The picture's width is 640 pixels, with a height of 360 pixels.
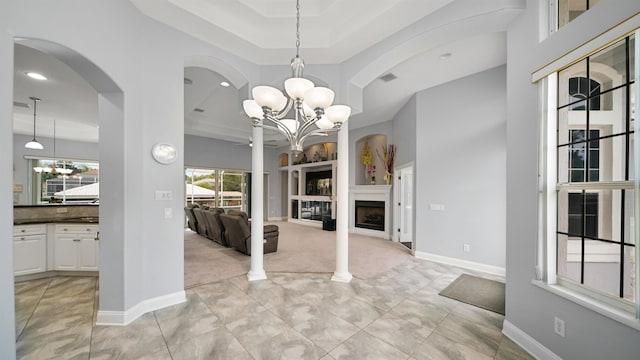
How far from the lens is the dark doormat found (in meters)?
2.77

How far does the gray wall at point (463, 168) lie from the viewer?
12.5 feet

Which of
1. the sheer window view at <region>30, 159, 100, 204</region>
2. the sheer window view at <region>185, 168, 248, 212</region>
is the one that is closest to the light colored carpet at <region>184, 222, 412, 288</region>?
the sheer window view at <region>185, 168, 248, 212</region>

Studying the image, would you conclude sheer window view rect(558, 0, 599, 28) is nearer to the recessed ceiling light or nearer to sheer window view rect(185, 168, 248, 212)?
the recessed ceiling light

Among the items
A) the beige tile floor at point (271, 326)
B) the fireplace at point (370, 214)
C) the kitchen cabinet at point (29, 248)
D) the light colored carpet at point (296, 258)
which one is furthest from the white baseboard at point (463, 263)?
the kitchen cabinet at point (29, 248)

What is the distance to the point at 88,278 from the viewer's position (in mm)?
3467

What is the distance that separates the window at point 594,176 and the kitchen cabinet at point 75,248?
18.3 feet

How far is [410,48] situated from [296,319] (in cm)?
342

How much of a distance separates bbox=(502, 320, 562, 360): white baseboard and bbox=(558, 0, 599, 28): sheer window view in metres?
2.60

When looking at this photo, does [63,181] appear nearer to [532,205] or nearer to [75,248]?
[75,248]

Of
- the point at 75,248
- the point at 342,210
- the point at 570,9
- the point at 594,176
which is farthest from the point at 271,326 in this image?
the point at 570,9

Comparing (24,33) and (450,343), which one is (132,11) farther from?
(450,343)

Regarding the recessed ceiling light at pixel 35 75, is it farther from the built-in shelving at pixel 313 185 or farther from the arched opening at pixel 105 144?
the built-in shelving at pixel 313 185

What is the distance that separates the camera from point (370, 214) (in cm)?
705

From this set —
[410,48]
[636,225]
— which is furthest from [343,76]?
[636,225]
